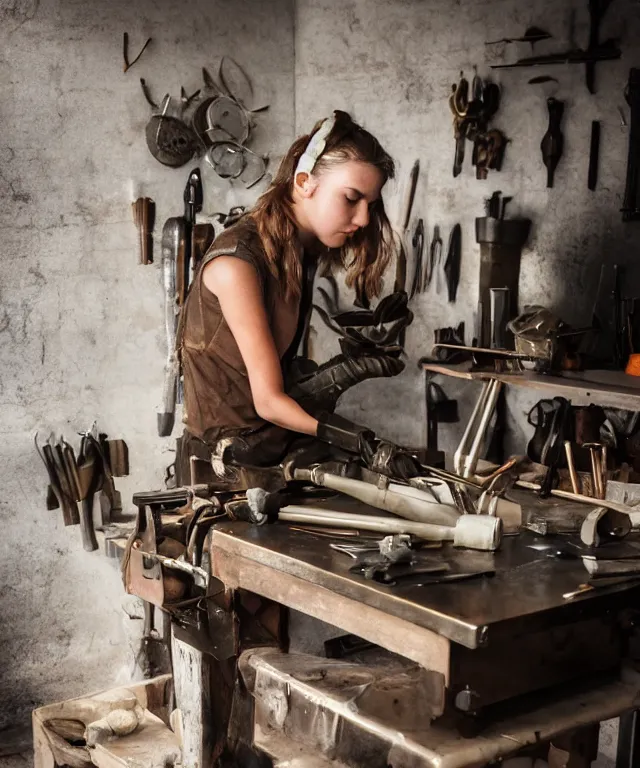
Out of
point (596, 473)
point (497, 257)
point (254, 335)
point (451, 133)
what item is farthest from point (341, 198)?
point (451, 133)

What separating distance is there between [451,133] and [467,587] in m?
2.81

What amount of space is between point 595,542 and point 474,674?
544mm

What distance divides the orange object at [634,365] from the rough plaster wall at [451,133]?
484 mm

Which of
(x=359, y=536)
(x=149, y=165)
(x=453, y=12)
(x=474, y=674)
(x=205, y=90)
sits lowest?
(x=474, y=674)

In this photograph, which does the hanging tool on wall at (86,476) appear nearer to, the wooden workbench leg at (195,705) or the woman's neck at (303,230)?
the woman's neck at (303,230)

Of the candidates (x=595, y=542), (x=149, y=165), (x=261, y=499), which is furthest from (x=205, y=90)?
(x=595, y=542)

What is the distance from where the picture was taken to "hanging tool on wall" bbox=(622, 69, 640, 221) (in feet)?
12.3

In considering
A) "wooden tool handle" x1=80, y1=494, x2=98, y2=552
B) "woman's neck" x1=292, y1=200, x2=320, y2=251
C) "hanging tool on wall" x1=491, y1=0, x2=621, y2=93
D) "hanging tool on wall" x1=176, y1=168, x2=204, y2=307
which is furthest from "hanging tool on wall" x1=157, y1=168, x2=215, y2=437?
"hanging tool on wall" x1=491, y1=0, x2=621, y2=93

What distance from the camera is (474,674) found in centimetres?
197

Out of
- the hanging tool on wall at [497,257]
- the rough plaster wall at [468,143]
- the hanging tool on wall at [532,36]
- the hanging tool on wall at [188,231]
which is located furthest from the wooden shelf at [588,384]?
the hanging tool on wall at [532,36]

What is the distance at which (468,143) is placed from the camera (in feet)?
14.2

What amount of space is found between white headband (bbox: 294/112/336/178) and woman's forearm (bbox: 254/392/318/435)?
27.7 inches

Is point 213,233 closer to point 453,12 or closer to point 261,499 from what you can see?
point 453,12

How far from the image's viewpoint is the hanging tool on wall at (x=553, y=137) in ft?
13.1
